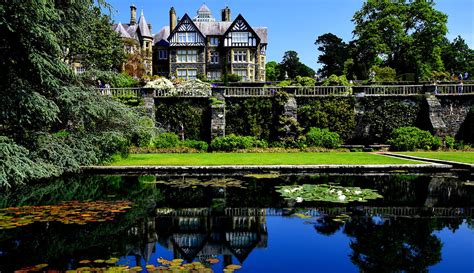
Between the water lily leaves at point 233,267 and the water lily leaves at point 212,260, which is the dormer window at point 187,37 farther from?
the water lily leaves at point 233,267

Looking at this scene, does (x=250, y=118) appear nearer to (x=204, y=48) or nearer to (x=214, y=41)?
(x=204, y=48)

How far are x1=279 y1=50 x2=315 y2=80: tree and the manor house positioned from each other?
14899mm

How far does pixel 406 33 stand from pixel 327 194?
4208 cm

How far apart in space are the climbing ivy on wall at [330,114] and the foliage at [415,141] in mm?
3138

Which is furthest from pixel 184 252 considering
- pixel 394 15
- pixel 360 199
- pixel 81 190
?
pixel 394 15

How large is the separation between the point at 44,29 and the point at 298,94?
1730 cm

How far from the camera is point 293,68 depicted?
7188 centimetres

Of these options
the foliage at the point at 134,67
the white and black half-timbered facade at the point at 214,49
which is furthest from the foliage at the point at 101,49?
the white and black half-timbered facade at the point at 214,49

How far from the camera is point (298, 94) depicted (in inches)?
Result: 1028

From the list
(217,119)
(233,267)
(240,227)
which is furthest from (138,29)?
(233,267)

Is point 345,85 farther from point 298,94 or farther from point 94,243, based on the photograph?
point 94,243

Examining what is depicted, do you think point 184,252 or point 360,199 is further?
point 360,199

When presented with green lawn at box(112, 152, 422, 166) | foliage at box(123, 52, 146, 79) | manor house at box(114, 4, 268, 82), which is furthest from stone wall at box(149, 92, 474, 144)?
manor house at box(114, 4, 268, 82)

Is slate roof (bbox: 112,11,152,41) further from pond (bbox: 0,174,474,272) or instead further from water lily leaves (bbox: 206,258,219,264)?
water lily leaves (bbox: 206,258,219,264)
